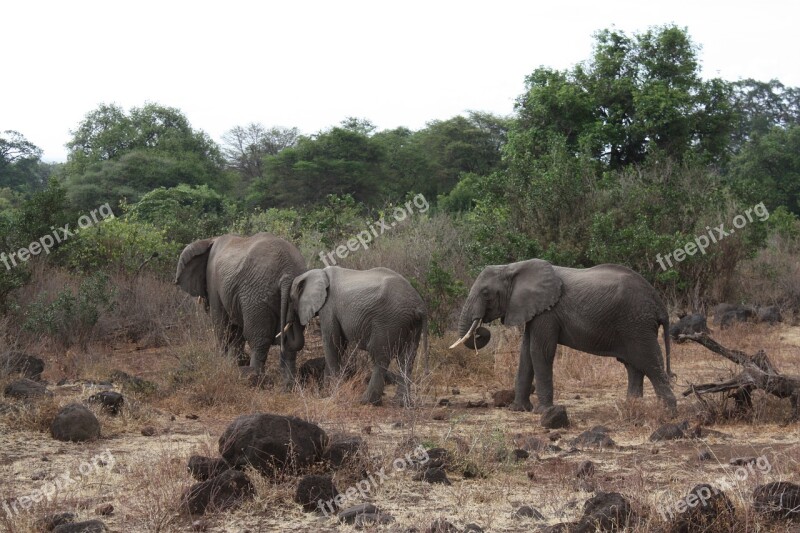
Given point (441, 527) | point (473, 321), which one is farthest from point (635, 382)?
point (441, 527)

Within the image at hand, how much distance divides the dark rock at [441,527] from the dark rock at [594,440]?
273 cm

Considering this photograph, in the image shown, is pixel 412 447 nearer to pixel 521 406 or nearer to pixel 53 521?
pixel 53 521

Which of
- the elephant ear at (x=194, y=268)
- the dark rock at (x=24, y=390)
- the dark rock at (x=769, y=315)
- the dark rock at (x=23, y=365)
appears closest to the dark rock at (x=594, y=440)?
the dark rock at (x=24, y=390)

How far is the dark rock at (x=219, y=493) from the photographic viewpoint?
20.8ft

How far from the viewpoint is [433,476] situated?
7156mm

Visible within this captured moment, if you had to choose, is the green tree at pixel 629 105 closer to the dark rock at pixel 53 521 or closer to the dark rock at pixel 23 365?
the dark rock at pixel 23 365

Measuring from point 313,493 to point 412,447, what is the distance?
129 centimetres

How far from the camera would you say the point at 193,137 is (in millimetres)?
49438

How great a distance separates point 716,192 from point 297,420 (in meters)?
14.5

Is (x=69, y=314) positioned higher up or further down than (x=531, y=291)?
higher up

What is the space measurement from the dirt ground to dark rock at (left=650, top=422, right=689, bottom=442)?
0.12 m

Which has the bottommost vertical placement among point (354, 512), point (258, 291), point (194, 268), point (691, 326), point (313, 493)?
point (354, 512)

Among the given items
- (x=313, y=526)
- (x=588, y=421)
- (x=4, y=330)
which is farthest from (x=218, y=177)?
(x=313, y=526)

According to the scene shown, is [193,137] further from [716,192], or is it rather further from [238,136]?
[716,192]
